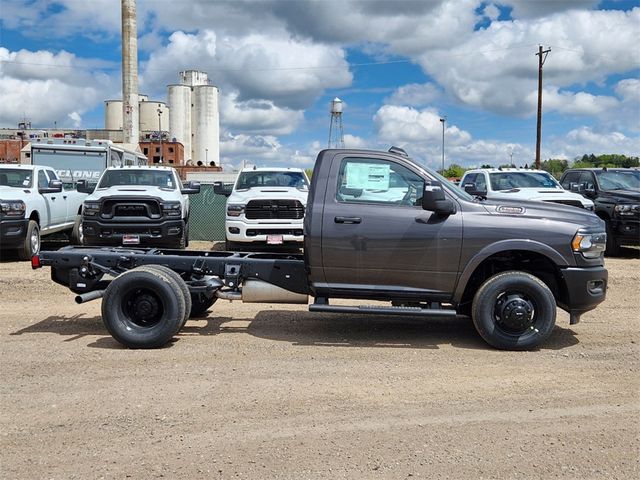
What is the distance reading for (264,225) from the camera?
1180 centimetres

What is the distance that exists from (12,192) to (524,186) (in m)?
10.7

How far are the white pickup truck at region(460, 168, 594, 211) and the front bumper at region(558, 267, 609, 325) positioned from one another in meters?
7.41

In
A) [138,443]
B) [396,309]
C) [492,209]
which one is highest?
[492,209]

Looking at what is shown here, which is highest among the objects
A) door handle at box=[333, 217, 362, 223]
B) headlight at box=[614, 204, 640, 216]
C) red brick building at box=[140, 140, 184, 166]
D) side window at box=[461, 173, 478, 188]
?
red brick building at box=[140, 140, 184, 166]

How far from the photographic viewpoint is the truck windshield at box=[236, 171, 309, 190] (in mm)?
13586

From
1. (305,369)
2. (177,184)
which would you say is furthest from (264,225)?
(305,369)

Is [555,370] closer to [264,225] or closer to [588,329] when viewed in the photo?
[588,329]

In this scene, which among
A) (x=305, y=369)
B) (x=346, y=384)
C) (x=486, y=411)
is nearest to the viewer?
(x=486, y=411)

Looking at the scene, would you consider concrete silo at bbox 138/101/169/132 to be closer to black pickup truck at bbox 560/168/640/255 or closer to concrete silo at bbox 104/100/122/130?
concrete silo at bbox 104/100/122/130

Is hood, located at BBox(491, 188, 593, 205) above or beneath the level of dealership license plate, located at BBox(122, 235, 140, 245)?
above

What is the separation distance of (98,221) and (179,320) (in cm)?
576

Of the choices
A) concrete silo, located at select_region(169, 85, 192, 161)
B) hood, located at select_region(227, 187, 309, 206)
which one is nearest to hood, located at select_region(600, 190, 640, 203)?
hood, located at select_region(227, 187, 309, 206)

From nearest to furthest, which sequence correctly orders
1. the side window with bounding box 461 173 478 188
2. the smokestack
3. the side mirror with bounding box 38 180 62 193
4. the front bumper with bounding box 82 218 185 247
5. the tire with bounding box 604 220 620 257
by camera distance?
the front bumper with bounding box 82 218 185 247 → the side mirror with bounding box 38 180 62 193 → the tire with bounding box 604 220 620 257 → the side window with bounding box 461 173 478 188 → the smokestack

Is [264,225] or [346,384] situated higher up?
[264,225]
